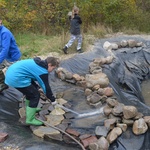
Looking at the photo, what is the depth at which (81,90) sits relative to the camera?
532 centimetres

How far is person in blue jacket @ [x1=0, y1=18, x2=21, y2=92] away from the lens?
4.16 meters

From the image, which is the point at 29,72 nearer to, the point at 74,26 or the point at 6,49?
the point at 6,49

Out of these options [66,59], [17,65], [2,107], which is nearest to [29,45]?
[66,59]

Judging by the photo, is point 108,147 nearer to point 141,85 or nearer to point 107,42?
point 141,85

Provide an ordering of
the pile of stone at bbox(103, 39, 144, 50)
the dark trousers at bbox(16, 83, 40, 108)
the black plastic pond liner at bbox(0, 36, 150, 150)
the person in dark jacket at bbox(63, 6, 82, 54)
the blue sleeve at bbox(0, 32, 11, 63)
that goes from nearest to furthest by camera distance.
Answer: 1. the black plastic pond liner at bbox(0, 36, 150, 150)
2. the dark trousers at bbox(16, 83, 40, 108)
3. the blue sleeve at bbox(0, 32, 11, 63)
4. the person in dark jacket at bbox(63, 6, 82, 54)
5. the pile of stone at bbox(103, 39, 144, 50)

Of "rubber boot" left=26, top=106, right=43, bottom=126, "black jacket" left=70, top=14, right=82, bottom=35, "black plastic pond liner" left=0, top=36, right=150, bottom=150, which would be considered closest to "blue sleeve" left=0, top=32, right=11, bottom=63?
"black plastic pond liner" left=0, top=36, right=150, bottom=150

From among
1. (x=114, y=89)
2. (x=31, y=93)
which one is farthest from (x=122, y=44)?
(x=31, y=93)

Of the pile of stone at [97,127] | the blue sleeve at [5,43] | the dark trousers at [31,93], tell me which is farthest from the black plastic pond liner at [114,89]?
the blue sleeve at [5,43]

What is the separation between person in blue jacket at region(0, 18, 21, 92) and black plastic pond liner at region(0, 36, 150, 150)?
519mm

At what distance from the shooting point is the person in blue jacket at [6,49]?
13.6 ft

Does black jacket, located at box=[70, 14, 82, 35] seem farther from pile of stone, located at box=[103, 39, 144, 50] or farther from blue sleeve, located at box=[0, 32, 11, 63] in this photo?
blue sleeve, located at box=[0, 32, 11, 63]

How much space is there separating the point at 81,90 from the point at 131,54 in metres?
3.23

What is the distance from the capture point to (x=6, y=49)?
13.7 ft

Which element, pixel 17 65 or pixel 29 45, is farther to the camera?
pixel 29 45
